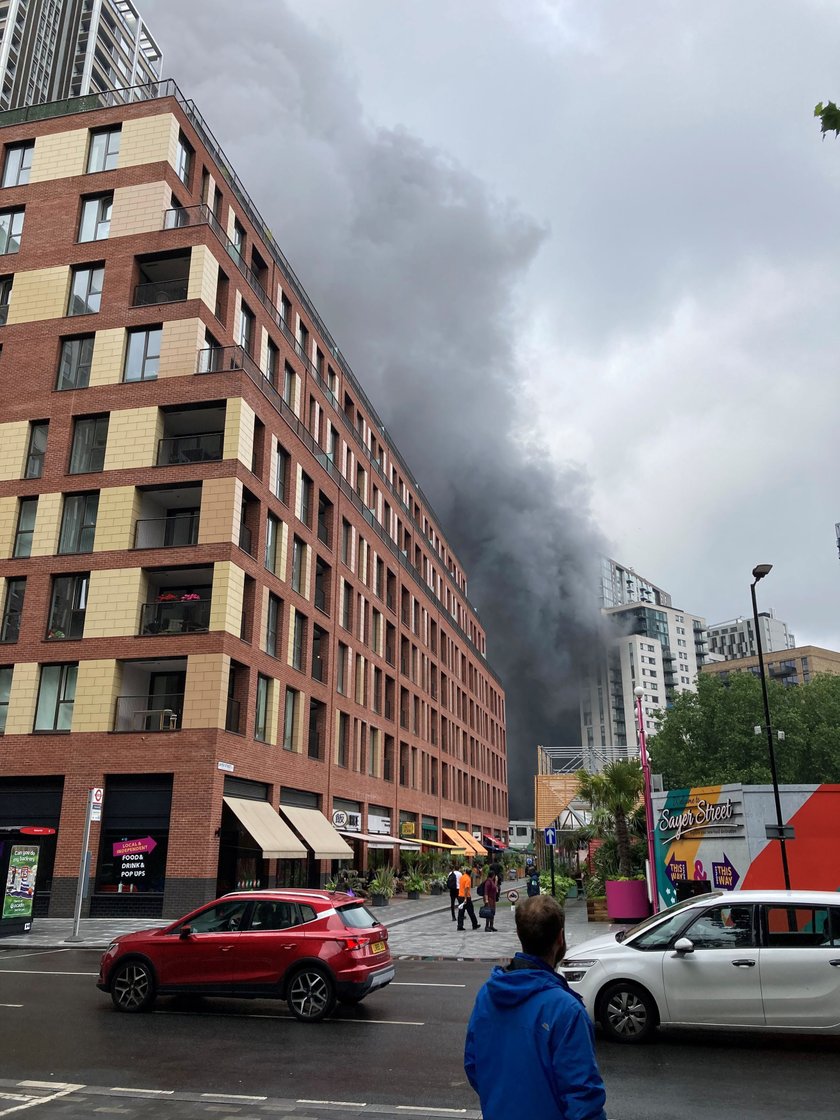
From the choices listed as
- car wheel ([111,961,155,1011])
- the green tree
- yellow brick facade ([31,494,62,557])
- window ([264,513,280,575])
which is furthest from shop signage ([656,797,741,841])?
the green tree

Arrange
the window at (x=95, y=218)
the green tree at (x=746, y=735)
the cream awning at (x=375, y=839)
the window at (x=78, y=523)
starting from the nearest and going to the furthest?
the window at (x=78, y=523), the window at (x=95, y=218), the cream awning at (x=375, y=839), the green tree at (x=746, y=735)

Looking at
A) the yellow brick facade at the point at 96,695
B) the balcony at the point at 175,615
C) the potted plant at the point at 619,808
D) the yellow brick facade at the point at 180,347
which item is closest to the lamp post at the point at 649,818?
the potted plant at the point at 619,808

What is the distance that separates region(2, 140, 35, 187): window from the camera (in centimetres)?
3391

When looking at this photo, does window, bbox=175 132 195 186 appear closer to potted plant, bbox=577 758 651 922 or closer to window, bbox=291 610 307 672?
window, bbox=291 610 307 672

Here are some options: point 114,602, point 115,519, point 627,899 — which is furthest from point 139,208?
point 627,899

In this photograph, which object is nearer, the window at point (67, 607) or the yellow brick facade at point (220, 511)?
the yellow brick facade at point (220, 511)

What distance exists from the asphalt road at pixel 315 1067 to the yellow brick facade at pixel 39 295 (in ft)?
87.5

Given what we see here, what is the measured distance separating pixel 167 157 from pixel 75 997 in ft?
94.6

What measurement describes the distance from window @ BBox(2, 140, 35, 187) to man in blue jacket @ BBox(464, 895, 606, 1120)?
1496 inches

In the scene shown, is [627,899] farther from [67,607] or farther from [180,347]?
[180,347]

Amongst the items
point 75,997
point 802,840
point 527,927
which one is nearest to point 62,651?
point 75,997

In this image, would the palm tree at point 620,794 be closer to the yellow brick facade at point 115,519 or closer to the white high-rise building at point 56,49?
the yellow brick facade at point 115,519

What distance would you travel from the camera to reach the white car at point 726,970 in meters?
8.53

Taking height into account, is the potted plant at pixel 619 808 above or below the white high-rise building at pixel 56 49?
below
